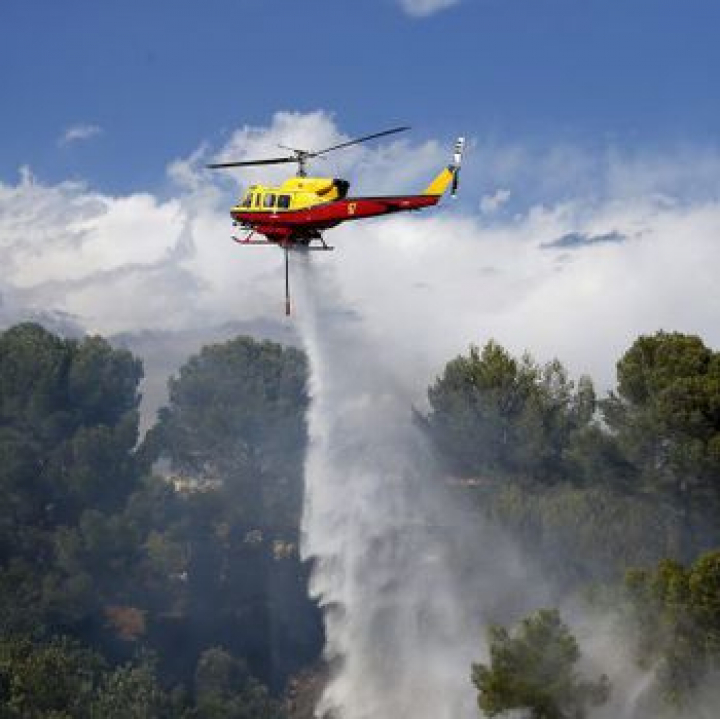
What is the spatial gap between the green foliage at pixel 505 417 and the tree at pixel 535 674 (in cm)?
3406

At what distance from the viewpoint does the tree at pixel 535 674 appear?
128 ft

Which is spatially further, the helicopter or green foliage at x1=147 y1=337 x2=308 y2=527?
green foliage at x1=147 y1=337 x2=308 y2=527

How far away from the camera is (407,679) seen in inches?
2351

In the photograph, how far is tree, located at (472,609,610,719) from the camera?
3912 centimetres

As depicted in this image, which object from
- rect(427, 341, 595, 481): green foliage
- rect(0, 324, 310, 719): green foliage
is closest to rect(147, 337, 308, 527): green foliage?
rect(0, 324, 310, 719): green foliage

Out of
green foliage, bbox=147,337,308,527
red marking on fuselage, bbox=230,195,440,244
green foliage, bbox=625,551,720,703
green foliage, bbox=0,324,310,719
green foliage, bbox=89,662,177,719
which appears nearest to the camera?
green foliage, bbox=625,551,720,703

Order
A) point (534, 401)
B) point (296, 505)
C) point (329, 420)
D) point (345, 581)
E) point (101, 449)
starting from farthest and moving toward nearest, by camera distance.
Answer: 1. point (296, 505)
2. point (101, 449)
3. point (534, 401)
4. point (329, 420)
5. point (345, 581)

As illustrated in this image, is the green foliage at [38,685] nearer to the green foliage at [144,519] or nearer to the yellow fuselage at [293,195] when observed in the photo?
the green foliage at [144,519]

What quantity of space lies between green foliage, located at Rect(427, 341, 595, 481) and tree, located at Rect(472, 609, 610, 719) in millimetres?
34061

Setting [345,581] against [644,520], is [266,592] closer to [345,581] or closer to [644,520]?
[345,581]

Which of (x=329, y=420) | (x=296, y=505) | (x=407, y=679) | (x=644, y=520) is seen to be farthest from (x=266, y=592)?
(x=644, y=520)

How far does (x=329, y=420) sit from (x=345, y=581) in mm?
10575

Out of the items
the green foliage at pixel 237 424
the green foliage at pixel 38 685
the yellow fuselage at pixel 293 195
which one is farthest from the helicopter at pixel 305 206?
the green foliage at pixel 237 424

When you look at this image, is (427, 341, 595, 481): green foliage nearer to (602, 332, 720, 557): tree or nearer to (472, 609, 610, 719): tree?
(602, 332, 720, 557): tree
